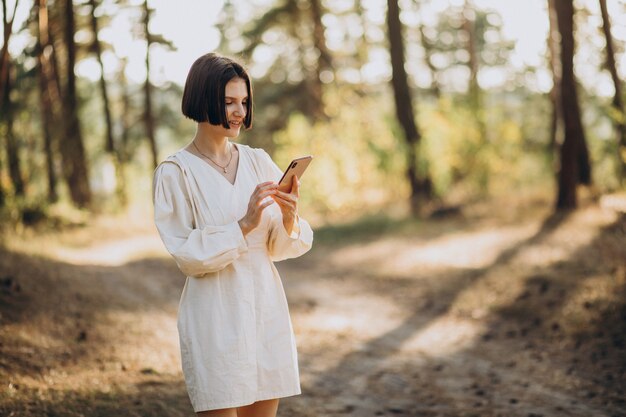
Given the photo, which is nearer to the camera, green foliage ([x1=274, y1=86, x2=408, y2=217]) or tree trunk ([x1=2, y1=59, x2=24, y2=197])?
tree trunk ([x1=2, y1=59, x2=24, y2=197])

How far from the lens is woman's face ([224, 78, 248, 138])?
2.65 meters

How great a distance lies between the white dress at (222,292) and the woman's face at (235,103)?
0.66ft

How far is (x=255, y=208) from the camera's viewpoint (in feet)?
8.37

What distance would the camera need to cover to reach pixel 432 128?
14359mm

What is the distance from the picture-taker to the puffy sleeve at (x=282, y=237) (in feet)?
9.21

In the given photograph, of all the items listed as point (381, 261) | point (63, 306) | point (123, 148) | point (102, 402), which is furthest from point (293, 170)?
point (123, 148)

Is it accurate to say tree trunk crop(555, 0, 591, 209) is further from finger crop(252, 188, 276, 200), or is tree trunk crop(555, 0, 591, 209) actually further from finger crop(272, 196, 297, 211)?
finger crop(252, 188, 276, 200)

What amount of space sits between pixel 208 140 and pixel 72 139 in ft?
52.4

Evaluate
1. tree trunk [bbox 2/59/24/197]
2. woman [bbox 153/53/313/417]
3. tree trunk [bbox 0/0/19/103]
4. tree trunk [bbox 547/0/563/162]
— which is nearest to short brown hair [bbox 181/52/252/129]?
woman [bbox 153/53/313/417]

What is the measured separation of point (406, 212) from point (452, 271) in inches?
201

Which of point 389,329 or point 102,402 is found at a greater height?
point 102,402

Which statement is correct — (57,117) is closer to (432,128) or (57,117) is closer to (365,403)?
(432,128)

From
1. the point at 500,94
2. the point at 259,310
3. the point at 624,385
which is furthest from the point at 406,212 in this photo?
the point at 500,94

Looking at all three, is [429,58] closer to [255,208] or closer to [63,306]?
[63,306]
